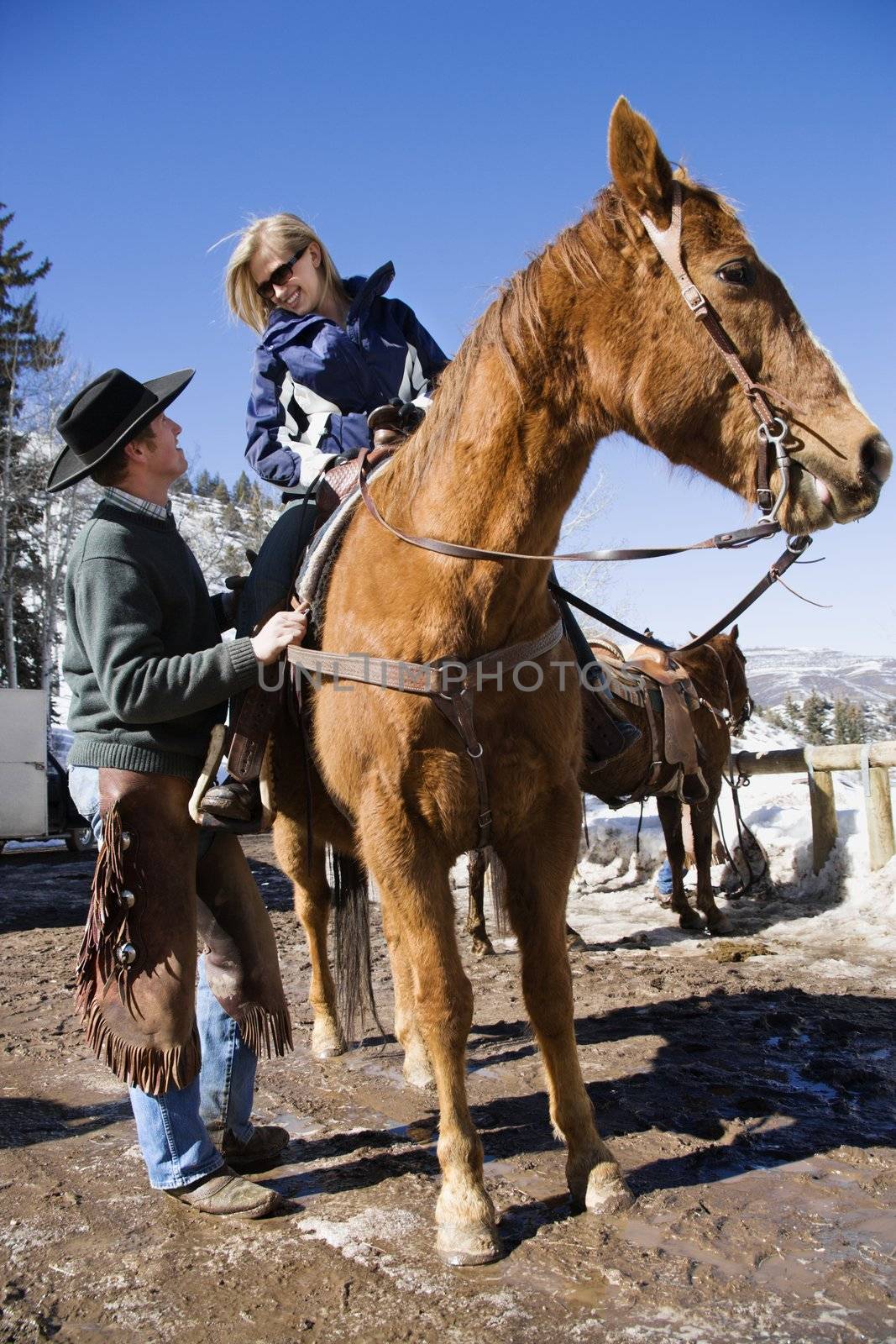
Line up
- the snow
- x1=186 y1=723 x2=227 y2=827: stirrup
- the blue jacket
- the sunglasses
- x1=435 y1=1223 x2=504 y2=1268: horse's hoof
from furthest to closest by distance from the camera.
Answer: the snow < the sunglasses < the blue jacket < x1=186 y1=723 x2=227 y2=827: stirrup < x1=435 y1=1223 x2=504 y2=1268: horse's hoof

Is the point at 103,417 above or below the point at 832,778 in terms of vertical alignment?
above

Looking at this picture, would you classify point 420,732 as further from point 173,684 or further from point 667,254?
point 667,254

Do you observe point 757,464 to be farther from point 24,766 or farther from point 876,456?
point 24,766

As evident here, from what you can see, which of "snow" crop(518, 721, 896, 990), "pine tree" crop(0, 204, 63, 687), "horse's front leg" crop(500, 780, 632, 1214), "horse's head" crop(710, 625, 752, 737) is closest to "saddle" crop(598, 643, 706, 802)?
"horse's head" crop(710, 625, 752, 737)

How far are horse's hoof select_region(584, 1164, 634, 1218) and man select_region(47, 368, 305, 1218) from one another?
93 centimetres

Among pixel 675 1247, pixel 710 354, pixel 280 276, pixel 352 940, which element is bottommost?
pixel 675 1247

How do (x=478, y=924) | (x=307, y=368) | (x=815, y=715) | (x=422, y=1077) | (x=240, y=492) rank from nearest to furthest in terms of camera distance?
1. (x=307, y=368)
2. (x=422, y=1077)
3. (x=478, y=924)
4. (x=815, y=715)
5. (x=240, y=492)

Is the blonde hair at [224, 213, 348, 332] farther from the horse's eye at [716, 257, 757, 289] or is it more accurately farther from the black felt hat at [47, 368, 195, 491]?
the horse's eye at [716, 257, 757, 289]

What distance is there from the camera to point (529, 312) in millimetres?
2627

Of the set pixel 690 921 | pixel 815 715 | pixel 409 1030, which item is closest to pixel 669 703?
pixel 690 921

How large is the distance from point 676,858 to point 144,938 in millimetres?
5469

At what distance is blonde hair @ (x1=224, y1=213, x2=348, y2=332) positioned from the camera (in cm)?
395

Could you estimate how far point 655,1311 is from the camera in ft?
7.01

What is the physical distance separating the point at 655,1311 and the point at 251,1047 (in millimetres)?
1509
